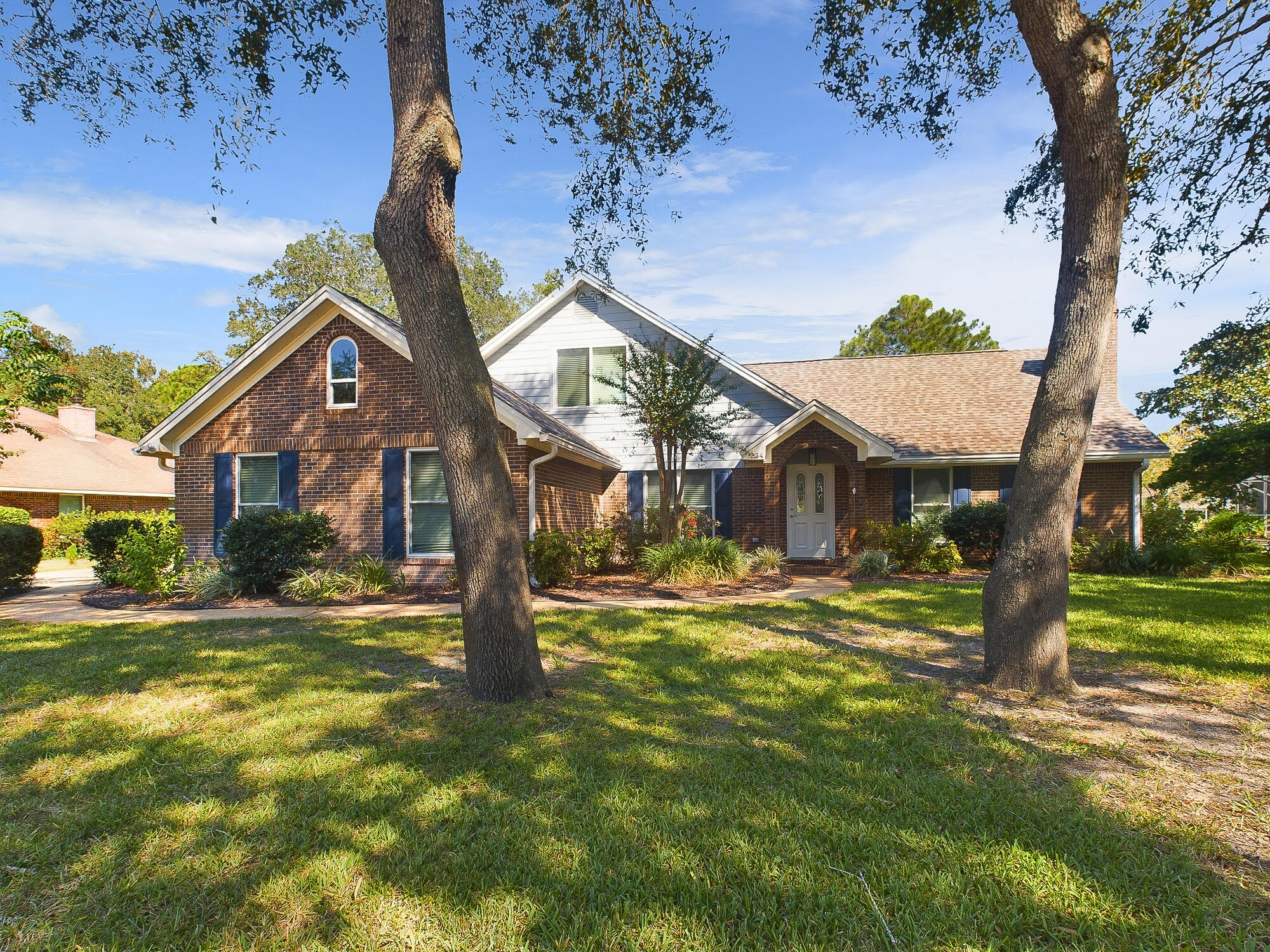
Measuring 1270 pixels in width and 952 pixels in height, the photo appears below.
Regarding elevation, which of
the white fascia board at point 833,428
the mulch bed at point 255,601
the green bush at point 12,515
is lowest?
the mulch bed at point 255,601

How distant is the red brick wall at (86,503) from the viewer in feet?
73.1

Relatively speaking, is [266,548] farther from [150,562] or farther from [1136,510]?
[1136,510]

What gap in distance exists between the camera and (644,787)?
3.77 metres

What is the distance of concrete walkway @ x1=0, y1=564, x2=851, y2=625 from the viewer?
31.2 ft

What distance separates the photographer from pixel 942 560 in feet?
47.6

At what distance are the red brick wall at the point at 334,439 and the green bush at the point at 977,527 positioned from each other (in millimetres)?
8576

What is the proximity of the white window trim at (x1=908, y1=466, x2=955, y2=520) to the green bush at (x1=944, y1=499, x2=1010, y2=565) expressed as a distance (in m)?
0.83

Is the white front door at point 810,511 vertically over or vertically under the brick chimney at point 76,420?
under

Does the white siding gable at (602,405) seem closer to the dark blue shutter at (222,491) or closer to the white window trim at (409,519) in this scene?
the white window trim at (409,519)

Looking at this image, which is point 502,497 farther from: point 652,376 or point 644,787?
point 652,376

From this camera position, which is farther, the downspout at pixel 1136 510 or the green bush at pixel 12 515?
the green bush at pixel 12 515

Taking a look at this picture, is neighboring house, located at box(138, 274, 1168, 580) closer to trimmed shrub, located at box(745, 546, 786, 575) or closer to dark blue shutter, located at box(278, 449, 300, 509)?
dark blue shutter, located at box(278, 449, 300, 509)

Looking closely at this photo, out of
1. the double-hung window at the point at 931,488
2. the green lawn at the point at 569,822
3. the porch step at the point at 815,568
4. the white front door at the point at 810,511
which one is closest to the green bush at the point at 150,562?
the green lawn at the point at 569,822

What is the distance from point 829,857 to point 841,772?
0.95m
